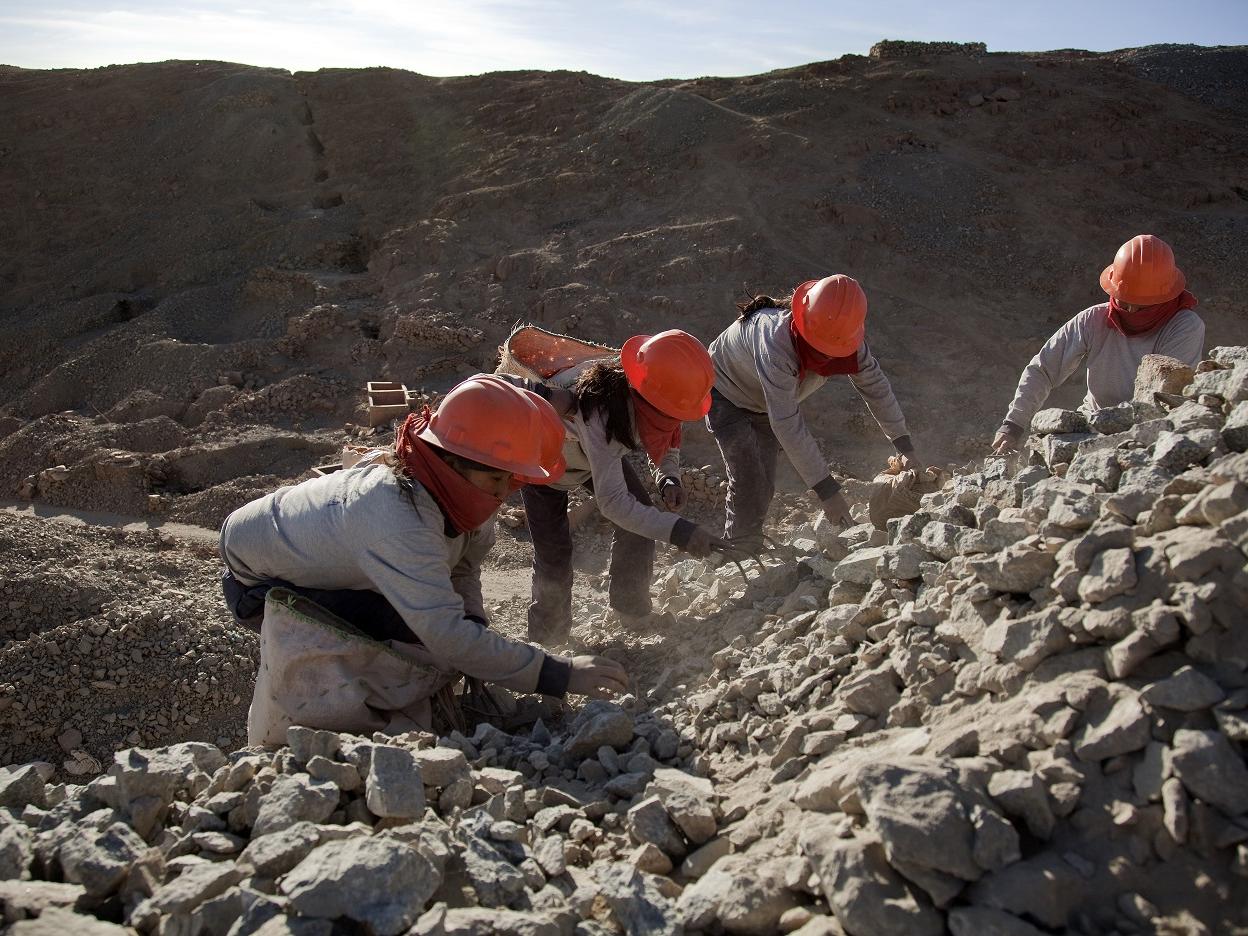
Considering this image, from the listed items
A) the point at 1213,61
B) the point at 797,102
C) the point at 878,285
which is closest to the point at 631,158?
the point at 797,102

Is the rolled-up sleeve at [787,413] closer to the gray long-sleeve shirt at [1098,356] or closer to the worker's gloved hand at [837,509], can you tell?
the worker's gloved hand at [837,509]

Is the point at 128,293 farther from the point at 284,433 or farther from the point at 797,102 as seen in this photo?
the point at 797,102

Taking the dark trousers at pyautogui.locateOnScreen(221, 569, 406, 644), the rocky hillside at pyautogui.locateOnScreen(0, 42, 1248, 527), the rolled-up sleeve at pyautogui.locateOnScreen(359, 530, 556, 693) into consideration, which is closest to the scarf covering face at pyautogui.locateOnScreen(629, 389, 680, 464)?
the rolled-up sleeve at pyautogui.locateOnScreen(359, 530, 556, 693)

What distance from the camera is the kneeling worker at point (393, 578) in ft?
10.3

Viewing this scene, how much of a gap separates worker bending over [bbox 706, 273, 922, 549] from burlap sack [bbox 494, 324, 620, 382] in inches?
27.0

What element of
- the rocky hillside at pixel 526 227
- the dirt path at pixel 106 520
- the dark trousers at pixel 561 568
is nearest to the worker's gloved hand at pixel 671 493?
the dark trousers at pixel 561 568

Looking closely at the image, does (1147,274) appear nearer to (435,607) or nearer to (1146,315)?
(1146,315)

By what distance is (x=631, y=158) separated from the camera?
39.3 ft

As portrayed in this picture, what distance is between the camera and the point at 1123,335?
14.7ft

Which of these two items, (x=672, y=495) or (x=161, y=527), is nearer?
(x=672, y=495)

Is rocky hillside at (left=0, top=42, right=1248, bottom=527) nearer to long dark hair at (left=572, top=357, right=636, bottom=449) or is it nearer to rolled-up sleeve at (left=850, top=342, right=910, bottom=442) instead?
rolled-up sleeve at (left=850, top=342, right=910, bottom=442)

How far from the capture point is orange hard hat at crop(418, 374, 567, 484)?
3.18 m

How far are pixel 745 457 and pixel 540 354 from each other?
1.23 meters

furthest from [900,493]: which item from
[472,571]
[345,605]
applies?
[345,605]
